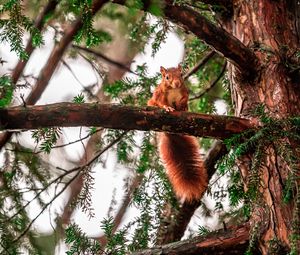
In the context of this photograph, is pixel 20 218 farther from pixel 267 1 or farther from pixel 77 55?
pixel 267 1

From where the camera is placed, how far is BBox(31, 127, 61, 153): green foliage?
175 centimetres

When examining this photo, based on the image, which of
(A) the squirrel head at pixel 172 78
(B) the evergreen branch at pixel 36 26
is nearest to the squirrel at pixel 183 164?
(A) the squirrel head at pixel 172 78

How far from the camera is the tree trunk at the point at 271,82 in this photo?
1.82 metres

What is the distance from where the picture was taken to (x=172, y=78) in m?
2.65

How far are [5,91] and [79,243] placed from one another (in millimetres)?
616

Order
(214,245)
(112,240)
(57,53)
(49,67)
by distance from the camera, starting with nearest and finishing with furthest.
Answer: (57,53) < (49,67) < (214,245) < (112,240)

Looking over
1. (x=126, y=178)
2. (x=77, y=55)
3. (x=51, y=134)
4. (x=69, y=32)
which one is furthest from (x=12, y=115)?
(x=77, y=55)

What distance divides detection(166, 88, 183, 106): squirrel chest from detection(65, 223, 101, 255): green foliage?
0.90 meters

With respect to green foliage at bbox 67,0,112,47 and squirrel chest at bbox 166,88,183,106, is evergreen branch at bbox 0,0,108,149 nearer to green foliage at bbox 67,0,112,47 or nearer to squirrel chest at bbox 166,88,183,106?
green foliage at bbox 67,0,112,47

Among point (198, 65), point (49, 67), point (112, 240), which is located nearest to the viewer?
point (49, 67)

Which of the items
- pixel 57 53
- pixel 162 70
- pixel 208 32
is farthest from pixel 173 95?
pixel 57 53

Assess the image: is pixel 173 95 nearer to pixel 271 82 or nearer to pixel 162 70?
pixel 162 70

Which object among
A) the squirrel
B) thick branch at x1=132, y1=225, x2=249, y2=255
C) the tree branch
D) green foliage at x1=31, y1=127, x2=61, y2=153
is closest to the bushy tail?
the squirrel

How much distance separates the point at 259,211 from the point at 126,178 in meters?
1.04
